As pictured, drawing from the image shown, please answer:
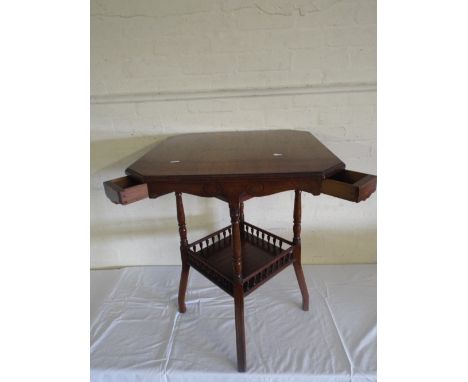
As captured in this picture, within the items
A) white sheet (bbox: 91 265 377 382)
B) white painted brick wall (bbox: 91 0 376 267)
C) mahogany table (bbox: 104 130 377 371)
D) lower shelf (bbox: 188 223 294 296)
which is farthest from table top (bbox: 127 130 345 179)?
white sheet (bbox: 91 265 377 382)

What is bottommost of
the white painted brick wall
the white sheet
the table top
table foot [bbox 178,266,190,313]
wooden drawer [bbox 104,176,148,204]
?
the white sheet

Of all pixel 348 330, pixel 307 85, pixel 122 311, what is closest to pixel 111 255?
pixel 122 311

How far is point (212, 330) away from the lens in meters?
1.14

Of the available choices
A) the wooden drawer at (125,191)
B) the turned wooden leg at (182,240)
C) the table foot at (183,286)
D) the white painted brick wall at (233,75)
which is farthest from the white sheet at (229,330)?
the wooden drawer at (125,191)

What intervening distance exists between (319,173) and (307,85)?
0.69 meters

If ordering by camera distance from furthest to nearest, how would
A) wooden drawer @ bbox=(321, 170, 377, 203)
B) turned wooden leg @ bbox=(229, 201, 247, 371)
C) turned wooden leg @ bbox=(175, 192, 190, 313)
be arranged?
turned wooden leg @ bbox=(175, 192, 190, 313)
turned wooden leg @ bbox=(229, 201, 247, 371)
wooden drawer @ bbox=(321, 170, 377, 203)

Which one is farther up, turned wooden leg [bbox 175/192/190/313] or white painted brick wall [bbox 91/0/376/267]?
white painted brick wall [bbox 91/0/376/267]

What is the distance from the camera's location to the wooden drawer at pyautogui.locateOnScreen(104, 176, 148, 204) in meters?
0.68

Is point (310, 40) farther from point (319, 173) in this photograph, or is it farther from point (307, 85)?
point (319, 173)

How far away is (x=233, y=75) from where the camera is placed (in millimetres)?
1225

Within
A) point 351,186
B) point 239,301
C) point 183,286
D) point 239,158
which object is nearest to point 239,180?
point 239,158

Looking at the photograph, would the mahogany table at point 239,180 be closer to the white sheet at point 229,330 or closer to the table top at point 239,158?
the table top at point 239,158

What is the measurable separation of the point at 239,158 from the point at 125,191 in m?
0.34

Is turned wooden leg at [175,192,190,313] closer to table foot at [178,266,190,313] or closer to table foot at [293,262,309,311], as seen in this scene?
table foot at [178,266,190,313]
